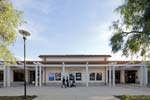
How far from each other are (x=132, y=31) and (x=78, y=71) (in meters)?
25.9

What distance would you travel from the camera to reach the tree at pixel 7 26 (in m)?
15.9

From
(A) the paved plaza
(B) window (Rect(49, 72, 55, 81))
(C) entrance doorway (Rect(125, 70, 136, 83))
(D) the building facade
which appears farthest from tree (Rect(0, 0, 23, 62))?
(C) entrance doorway (Rect(125, 70, 136, 83))

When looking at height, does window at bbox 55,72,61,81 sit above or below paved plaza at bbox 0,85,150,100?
above

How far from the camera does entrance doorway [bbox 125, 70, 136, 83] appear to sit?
49188 mm

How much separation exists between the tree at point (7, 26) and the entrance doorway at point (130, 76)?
115ft

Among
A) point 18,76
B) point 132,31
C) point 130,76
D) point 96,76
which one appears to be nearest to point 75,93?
point 132,31

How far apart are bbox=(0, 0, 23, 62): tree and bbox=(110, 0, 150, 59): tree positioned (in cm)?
633

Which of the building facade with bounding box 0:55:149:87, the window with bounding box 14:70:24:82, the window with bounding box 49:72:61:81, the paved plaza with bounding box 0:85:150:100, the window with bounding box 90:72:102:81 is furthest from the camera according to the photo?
the window with bounding box 14:70:24:82

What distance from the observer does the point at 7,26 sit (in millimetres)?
16016

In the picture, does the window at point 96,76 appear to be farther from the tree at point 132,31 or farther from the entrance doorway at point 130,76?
the tree at point 132,31

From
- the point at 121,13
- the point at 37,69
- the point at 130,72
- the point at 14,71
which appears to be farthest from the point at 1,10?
the point at 130,72

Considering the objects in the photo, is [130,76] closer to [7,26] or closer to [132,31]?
[132,31]

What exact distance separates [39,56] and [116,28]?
2754cm

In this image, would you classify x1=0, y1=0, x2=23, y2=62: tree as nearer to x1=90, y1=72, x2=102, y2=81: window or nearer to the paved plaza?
the paved plaza
